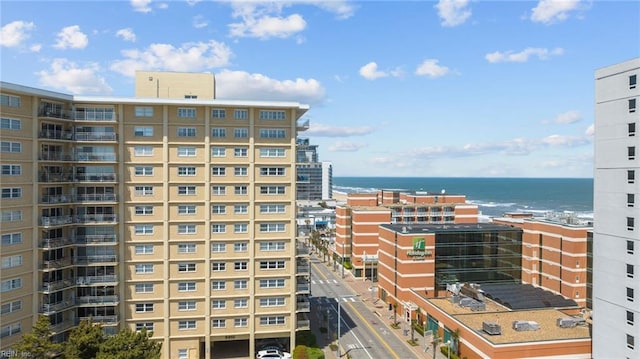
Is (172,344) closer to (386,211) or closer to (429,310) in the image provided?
(429,310)

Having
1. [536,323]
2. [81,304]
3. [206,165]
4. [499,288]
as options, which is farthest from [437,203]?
[81,304]

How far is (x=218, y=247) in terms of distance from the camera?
48.2m

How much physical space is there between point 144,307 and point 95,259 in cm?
721

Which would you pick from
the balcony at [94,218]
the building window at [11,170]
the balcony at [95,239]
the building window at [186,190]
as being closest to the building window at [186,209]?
the building window at [186,190]

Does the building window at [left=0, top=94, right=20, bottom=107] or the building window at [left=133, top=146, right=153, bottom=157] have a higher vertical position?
the building window at [left=0, top=94, right=20, bottom=107]

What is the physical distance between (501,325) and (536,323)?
11.9ft

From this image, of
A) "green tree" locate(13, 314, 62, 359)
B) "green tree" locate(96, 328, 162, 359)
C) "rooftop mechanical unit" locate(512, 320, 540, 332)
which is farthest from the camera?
"rooftop mechanical unit" locate(512, 320, 540, 332)

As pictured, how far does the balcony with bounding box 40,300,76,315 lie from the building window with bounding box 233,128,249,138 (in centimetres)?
2407

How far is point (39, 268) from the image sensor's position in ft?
140

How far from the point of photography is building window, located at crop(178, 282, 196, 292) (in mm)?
47719

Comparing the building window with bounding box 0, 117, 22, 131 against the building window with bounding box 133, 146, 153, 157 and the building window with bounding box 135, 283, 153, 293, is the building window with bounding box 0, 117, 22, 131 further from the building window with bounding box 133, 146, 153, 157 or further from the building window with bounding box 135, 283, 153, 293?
the building window with bounding box 135, 283, 153, 293

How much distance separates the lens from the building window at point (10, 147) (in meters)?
39.9

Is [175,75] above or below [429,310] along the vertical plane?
above

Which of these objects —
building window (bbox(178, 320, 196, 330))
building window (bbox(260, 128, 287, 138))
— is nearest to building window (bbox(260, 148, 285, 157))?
building window (bbox(260, 128, 287, 138))
